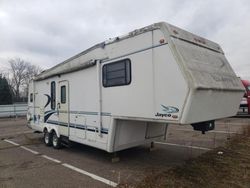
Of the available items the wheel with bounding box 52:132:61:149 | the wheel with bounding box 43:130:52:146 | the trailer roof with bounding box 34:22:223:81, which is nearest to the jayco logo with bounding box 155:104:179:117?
the trailer roof with bounding box 34:22:223:81

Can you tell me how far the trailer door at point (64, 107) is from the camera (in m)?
8.12

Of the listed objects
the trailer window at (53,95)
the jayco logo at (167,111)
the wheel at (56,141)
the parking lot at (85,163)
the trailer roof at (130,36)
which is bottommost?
the parking lot at (85,163)

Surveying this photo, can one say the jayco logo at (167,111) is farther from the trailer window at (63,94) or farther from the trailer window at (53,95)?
the trailer window at (53,95)

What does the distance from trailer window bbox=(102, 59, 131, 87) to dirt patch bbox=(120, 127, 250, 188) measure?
223 cm

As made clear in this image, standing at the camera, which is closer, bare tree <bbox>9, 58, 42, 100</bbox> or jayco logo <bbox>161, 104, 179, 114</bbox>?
jayco logo <bbox>161, 104, 179, 114</bbox>

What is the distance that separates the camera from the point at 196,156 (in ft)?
22.6

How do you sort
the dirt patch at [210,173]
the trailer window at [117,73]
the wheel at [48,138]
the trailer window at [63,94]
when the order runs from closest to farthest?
the dirt patch at [210,173], the trailer window at [117,73], the trailer window at [63,94], the wheel at [48,138]


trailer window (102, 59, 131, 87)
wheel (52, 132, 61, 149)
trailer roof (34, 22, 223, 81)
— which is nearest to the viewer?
trailer roof (34, 22, 223, 81)

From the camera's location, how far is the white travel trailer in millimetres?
4605

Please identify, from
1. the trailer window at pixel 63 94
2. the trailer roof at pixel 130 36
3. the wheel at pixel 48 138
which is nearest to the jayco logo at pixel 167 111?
the trailer roof at pixel 130 36

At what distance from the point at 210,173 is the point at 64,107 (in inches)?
201

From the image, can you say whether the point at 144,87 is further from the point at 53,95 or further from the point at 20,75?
the point at 20,75

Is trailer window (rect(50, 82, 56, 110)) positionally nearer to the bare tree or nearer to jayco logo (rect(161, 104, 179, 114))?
jayco logo (rect(161, 104, 179, 114))

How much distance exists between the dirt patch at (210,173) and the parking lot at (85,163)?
1.32 ft
